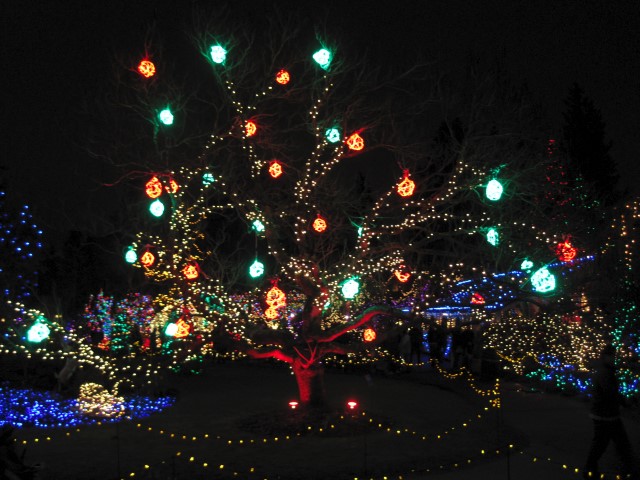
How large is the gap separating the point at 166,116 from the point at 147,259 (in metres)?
2.60

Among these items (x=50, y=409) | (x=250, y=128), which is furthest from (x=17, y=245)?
(x=250, y=128)

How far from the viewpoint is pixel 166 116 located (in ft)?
39.5

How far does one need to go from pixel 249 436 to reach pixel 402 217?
199 inches

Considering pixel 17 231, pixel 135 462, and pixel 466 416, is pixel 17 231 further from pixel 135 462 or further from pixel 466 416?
pixel 466 416

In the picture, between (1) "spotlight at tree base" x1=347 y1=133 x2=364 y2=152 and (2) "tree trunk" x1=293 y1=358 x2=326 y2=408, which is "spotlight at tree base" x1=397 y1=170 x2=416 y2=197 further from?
(2) "tree trunk" x1=293 y1=358 x2=326 y2=408

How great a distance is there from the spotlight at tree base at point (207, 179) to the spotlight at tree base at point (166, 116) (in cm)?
115

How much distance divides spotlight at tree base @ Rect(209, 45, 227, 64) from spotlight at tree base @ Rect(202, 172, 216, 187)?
6.77 ft

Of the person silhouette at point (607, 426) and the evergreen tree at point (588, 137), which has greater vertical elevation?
the evergreen tree at point (588, 137)

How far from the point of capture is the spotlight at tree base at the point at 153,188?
11.7 m

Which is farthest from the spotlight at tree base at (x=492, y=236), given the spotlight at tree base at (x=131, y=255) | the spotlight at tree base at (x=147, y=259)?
the spotlight at tree base at (x=131, y=255)

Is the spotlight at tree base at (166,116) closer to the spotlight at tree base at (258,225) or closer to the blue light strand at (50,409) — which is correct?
the spotlight at tree base at (258,225)

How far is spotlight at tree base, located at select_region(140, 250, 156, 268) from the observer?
39.0 feet

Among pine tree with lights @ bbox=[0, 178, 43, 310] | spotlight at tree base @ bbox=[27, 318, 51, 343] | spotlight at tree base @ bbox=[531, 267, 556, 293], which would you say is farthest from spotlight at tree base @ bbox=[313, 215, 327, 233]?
pine tree with lights @ bbox=[0, 178, 43, 310]

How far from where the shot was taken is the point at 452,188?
12.3 m
